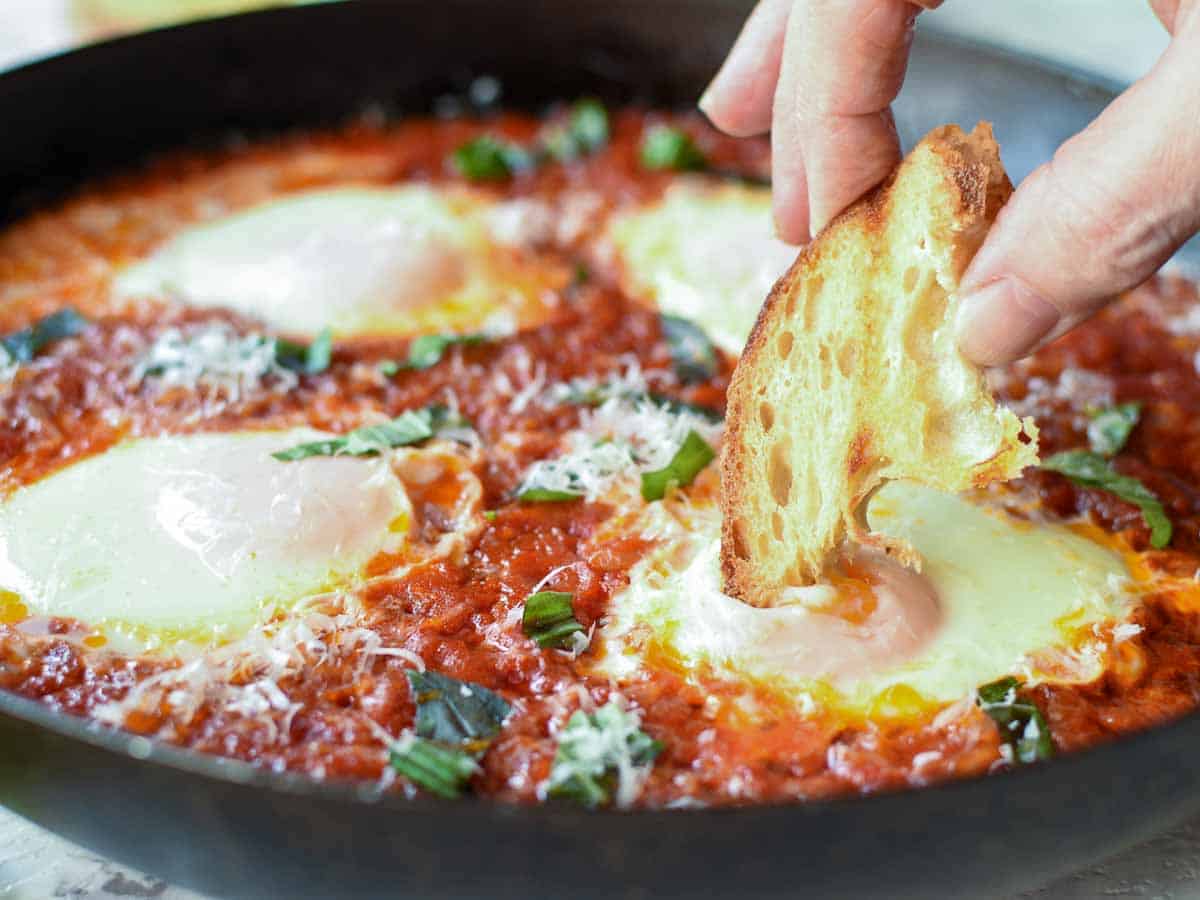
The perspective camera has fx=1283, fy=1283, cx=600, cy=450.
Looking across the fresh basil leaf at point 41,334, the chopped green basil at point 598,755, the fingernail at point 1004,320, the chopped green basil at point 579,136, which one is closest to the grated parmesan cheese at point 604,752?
the chopped green basil at point 598,755

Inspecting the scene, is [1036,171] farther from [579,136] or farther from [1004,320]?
[579,136]

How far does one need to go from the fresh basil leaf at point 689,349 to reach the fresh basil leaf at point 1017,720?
1.51 meters

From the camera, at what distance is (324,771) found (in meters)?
→ 2.53

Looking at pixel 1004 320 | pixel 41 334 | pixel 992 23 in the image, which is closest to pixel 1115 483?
pixel 1004 320

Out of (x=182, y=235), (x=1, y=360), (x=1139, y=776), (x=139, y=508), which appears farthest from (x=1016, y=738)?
(x=182, y=235)

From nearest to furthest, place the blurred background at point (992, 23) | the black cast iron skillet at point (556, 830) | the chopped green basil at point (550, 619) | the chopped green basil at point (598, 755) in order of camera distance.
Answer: the black cast iron skillet at point (556, 830), the chopped green basil at point (598, 755), the chopped green basil at point (550, 619), the blurred background at point (992, 23)

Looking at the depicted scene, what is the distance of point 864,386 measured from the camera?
9.21 ft

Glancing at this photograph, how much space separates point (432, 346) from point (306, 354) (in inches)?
15.3

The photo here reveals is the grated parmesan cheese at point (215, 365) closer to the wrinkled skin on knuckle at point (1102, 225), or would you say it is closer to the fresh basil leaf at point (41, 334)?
the fresh basil leaf at point (41, 334)

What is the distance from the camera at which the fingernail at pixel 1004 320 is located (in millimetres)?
2459

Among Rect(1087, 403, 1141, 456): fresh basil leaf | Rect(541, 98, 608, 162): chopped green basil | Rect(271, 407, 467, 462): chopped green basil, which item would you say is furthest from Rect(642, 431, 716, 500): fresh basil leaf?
Rect(541, 98, 608, 162): chopped green basil

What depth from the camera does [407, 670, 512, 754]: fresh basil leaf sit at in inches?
103

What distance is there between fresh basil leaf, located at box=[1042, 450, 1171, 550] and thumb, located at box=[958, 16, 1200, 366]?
943mm

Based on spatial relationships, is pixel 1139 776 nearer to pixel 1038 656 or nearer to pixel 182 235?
pixel 1038 656
